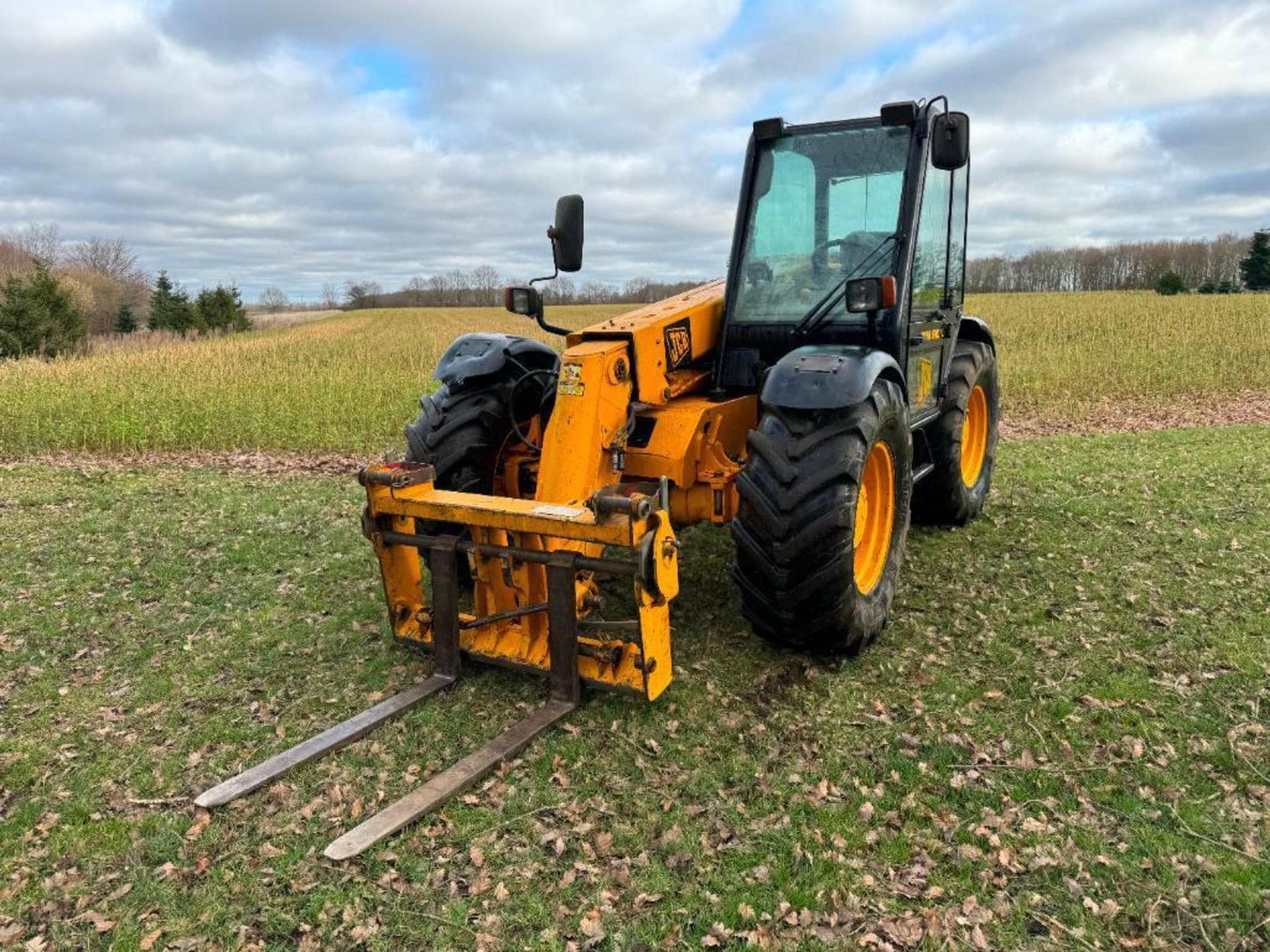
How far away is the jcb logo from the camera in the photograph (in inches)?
186

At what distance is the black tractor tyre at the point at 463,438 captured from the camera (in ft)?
16.2

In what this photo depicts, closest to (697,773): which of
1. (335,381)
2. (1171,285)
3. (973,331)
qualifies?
(973,331)

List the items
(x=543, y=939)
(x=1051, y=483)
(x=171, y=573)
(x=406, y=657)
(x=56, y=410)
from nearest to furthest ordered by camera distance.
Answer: (x=543, y=939)
(x=406, y=657)
(x=171, y=573)
(x=1051, y=483)
(x=56, y=410)

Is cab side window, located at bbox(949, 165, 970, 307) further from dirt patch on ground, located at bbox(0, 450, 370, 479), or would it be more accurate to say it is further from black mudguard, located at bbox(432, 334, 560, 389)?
dirt patch on ground, located at bbox(0, 450, 370, 479)

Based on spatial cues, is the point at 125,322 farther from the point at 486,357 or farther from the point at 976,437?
the point at 976,437

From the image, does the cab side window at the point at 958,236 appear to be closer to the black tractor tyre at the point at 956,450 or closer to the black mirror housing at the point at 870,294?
the black tractor tyre at the point at 956,450

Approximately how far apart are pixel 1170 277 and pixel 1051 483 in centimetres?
4931

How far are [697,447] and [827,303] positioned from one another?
3.85 ft

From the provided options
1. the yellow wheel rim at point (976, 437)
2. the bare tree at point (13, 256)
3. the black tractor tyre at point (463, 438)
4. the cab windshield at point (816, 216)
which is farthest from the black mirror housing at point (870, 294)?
the bare tree at point (13, 256)

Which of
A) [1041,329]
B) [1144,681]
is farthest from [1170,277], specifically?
[1144,681]

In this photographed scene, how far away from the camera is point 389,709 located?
3953 millimetres

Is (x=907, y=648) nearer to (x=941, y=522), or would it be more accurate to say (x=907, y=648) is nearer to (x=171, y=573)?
(x=941, y=522)

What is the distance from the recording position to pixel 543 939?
271cm

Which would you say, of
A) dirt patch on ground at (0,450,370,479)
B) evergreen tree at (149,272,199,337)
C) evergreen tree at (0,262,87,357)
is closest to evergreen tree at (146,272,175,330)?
evergreen tree at (149,272,199,337)
